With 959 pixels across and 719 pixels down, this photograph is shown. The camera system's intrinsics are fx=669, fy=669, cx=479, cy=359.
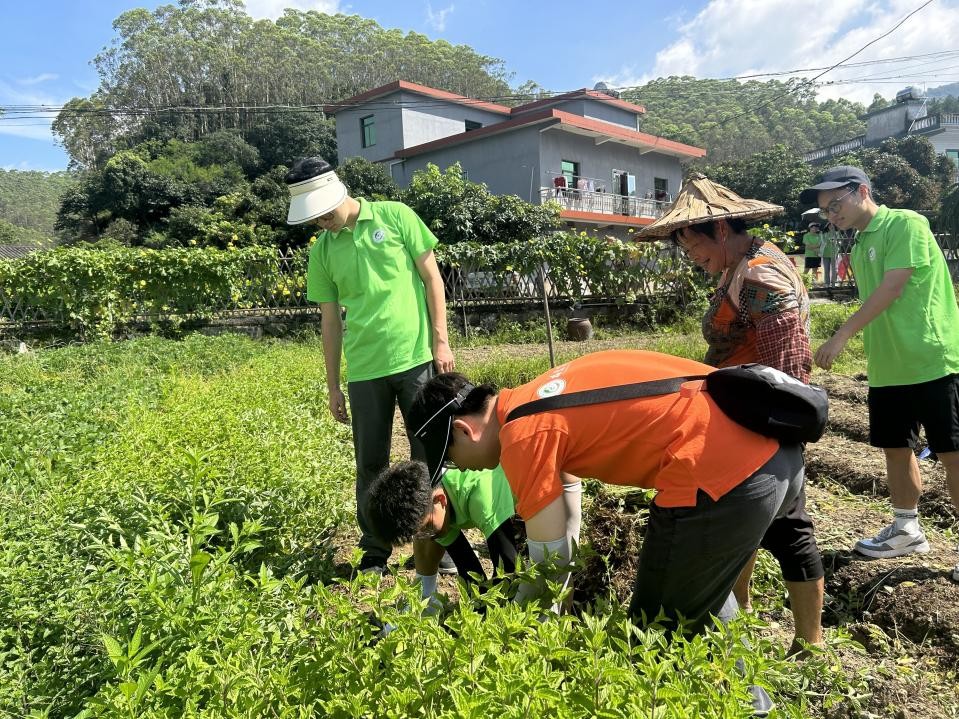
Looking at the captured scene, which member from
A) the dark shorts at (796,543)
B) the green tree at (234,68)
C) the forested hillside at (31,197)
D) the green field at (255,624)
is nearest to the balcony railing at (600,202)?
the green field at (255,624)

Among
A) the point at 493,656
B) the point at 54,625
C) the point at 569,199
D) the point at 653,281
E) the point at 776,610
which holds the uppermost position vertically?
the point at 569,199

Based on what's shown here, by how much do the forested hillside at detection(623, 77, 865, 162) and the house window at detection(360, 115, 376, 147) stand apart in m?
18.4

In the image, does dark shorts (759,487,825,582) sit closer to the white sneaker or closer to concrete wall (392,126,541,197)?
the white sneaker

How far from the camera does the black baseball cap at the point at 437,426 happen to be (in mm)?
1894

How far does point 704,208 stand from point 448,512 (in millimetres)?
1442

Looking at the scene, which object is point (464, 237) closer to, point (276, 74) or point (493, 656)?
point (493, 656)

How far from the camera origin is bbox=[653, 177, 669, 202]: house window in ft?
83.4

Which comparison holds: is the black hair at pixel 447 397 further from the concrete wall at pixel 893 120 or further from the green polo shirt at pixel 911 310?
the concrete wall at pixel 893 120

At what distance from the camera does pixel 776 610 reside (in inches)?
101

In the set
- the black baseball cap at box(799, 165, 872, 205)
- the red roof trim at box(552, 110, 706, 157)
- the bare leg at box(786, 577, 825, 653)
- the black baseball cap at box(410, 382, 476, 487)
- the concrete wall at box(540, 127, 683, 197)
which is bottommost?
the bare leg at box(786, 577, 825, 653)

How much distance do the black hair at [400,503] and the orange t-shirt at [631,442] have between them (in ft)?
1.38

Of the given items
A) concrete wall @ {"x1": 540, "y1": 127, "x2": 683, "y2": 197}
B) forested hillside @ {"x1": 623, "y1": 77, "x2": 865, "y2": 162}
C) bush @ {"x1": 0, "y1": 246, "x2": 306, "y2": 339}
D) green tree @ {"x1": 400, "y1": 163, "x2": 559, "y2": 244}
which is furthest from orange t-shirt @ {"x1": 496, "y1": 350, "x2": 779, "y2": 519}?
Result: forested hillside @ {"x1": 623, "y1": 77, "x2": 865, "y2": 162}

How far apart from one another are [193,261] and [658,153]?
19.1m

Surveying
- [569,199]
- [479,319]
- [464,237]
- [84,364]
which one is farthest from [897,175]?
[84,364]
